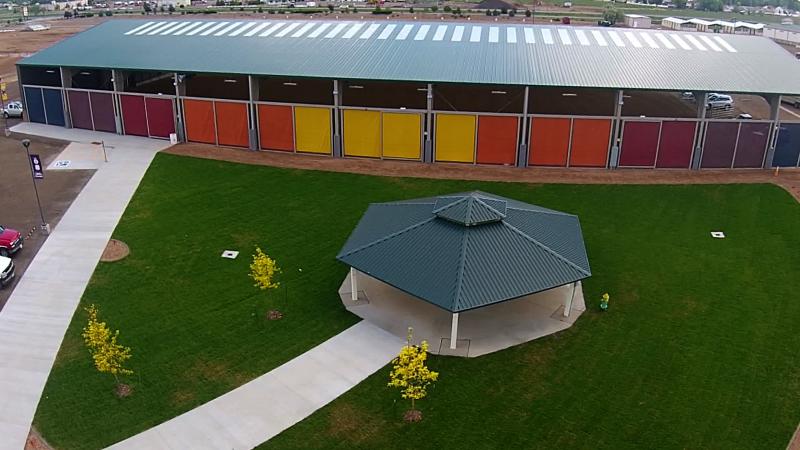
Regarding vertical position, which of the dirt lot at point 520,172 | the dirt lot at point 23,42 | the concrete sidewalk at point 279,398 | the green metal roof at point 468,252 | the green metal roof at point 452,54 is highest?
the green metal roof at point 452,54

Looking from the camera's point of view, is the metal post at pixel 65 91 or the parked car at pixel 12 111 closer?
the metal post at pixel 65 91

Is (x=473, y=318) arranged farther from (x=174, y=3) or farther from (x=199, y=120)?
(x=174, y=3)

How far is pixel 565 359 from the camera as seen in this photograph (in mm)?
23359

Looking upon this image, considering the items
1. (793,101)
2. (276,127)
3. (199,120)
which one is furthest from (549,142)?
(793,101)

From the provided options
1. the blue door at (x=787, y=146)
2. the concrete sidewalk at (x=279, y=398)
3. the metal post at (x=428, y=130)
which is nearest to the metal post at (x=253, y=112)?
the metal post at (x=428, y=130)

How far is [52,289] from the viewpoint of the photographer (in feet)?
92.8

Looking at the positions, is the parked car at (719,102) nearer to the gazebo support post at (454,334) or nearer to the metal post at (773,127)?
the metal post at (773,127)

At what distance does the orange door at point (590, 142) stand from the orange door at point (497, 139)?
3955mm

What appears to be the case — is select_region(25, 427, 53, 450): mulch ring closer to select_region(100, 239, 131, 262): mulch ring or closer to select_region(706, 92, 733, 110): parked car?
select_region(100, 239, 131, 262): mulch ring

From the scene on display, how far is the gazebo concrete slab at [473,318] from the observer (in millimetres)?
24359

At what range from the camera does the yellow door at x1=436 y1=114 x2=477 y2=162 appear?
42.4 m

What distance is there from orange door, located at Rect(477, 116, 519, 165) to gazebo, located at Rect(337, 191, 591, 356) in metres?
14.9

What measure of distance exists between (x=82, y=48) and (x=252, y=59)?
16.0 meters

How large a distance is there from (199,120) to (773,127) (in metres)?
39.9
